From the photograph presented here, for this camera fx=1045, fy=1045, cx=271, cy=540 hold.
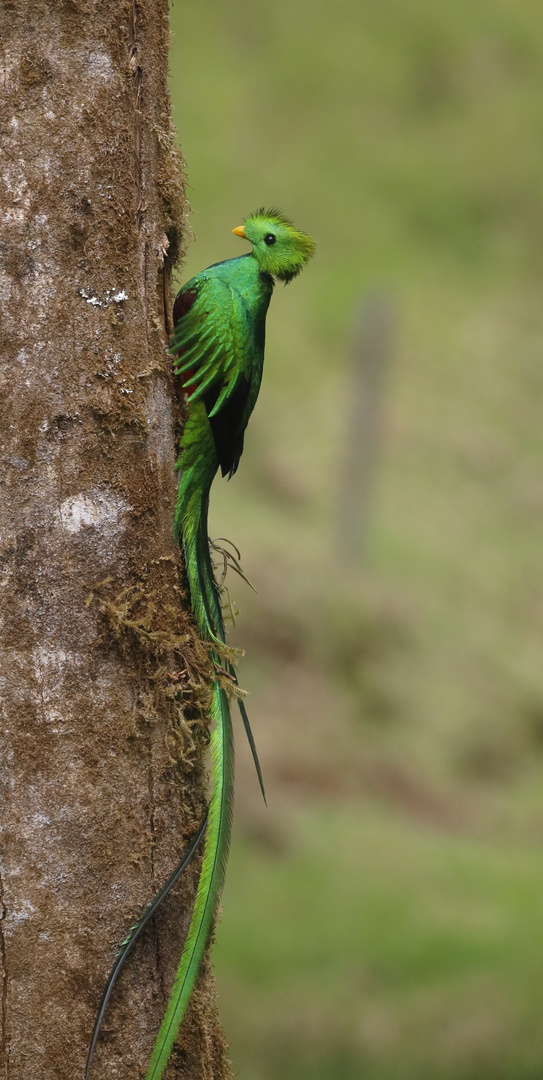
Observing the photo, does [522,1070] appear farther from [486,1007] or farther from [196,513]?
[196,513]

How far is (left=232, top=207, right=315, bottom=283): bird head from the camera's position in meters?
2.27

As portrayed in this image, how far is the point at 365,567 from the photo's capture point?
10.5 meters

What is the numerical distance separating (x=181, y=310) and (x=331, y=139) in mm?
18539

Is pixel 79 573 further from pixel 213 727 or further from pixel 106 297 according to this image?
pixel 106 297

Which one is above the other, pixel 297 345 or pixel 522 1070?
pixel 297 345

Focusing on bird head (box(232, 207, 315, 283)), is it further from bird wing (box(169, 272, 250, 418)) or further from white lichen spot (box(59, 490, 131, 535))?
white lichen spot (box(59, 490, 131, 535))

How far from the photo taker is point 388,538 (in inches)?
452

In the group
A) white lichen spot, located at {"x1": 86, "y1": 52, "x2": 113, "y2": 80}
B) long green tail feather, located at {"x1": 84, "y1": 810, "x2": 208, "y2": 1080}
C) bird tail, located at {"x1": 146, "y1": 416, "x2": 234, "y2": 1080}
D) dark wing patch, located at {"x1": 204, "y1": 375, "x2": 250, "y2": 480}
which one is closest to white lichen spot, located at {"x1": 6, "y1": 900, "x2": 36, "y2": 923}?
long green tail feather, located at {"x1": 84, "y1": 810, "x2": 208, "y2": 1080}

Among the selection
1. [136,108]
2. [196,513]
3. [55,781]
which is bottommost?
[55,781]

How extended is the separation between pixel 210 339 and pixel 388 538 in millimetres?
9523

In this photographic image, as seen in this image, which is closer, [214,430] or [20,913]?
[20,913]

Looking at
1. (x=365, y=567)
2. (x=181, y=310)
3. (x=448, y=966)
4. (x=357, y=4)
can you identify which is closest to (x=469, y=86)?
(x=357, y=4)

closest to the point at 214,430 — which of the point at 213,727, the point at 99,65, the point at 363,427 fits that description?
the point at 213,727

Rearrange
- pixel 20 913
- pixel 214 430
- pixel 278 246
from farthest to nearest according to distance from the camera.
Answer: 1. pixel 278 246
2. pixel 214 430
3. pixel 20 913
